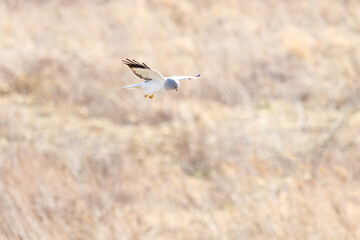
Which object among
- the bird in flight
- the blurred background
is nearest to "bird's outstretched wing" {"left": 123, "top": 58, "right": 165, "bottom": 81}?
the bird in flight

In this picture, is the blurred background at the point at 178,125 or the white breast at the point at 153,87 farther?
the blurred background at the point at 178,125

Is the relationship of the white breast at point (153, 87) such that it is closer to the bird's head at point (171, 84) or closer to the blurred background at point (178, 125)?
the bird's head at point (171, 84)

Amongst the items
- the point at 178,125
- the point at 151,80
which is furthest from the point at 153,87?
the point at 178,125

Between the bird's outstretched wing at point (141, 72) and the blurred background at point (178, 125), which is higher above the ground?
the bird's outstretched wing at point (141, 72)

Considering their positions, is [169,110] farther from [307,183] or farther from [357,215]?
[357,215]

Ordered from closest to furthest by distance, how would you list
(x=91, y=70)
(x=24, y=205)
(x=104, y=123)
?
(x=24, y=205), (x=104, y=123), (x=91, y=70)

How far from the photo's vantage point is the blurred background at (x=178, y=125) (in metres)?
10.7

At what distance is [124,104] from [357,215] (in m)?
6.15

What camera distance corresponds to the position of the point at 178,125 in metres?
13.3

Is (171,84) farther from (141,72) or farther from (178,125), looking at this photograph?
(178,125)

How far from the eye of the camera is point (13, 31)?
15367 mm

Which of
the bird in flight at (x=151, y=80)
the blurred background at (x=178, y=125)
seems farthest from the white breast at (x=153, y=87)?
the blurred background at (x=178, y=125)

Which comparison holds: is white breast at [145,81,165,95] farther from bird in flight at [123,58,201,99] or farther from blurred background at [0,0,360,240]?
blurred background at [0,0,360,240]

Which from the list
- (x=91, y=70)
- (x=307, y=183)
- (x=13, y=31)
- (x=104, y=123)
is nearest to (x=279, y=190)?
(x=307, y=183)
